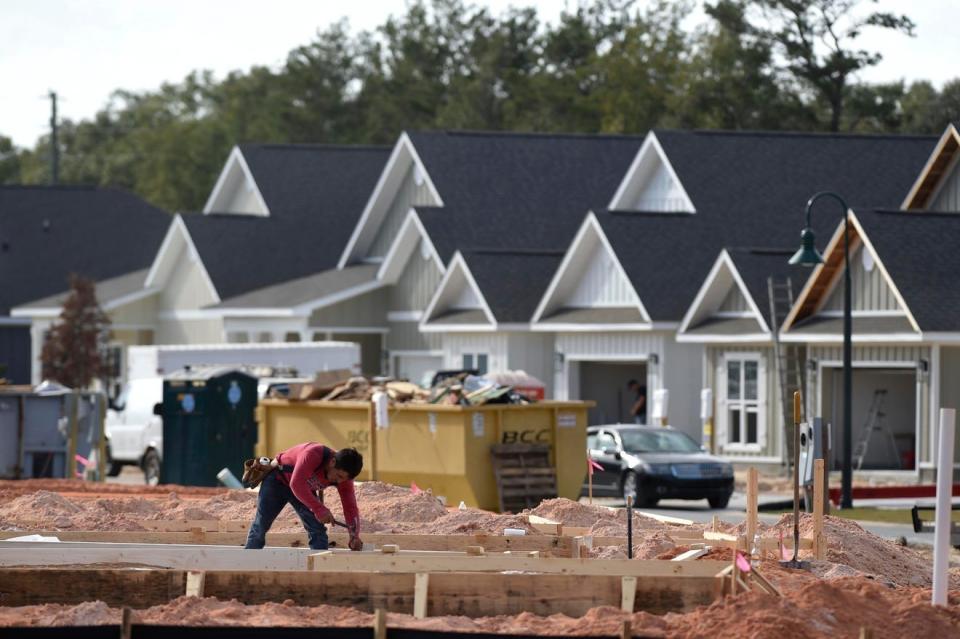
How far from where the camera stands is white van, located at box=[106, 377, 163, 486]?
37000mm

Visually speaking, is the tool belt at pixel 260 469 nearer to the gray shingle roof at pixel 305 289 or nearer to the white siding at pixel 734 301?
the white siding at pixel 734 301

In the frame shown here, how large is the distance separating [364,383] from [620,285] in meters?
14.0

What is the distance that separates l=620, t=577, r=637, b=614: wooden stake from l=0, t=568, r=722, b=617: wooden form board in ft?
0.23

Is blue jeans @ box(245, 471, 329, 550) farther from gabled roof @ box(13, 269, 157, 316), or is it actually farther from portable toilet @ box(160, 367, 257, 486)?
gabled roof @ box(13, 269, 157, 316)

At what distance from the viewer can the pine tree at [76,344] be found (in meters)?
53.9

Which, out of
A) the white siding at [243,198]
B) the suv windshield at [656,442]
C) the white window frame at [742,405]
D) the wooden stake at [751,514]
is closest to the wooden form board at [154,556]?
the wooden stake at [751,514]

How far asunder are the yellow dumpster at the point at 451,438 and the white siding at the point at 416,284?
19.4m

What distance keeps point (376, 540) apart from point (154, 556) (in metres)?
2.53

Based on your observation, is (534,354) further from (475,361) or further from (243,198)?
(243,198)

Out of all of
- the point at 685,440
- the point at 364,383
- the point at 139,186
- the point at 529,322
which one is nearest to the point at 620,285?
the point at 529,322

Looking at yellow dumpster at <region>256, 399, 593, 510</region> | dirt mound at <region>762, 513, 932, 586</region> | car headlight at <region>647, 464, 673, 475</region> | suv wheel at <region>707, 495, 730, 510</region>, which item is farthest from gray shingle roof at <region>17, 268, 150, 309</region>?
dirt mound at <region>762, 513, 932, 586</region>

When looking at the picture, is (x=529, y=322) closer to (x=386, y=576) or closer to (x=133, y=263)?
(x=133, y=263)

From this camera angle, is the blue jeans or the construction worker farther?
the blue jeans

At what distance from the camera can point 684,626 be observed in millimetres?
13172
